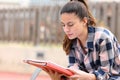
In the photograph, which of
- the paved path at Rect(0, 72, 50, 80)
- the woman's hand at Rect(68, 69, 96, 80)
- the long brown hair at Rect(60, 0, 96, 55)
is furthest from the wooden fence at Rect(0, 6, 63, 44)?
the woman's hand at Rect(68, 69, 96, 80)

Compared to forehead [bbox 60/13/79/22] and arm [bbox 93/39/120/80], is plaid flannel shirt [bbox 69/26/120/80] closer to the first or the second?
arm [bbox 93/39/120/80]

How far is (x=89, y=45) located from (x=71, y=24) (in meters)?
0.24

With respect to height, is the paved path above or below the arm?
below

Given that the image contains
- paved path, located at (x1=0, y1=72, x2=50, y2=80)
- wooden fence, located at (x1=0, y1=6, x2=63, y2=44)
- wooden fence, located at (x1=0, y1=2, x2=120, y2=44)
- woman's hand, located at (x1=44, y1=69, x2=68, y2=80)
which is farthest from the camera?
wooden fence, located at (x1=0, y1=6, x2=63, y2=44)

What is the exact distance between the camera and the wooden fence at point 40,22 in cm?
1256

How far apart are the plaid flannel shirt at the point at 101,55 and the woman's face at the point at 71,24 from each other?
15 centimetres

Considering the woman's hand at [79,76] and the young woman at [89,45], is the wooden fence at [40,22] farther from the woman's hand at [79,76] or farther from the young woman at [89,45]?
the woman's hand at [79,76]

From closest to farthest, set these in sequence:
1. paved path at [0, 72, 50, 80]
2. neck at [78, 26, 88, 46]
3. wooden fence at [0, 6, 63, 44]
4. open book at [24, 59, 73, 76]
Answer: open book at [24, 59, 73, 76] → neck at [78, 26, 88, 46] → paved path at [0, 72, 50, 80] → wooden fence at [0, 6, 63, 44]

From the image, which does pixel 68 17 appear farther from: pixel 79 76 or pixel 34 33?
Result: pixel 34 33

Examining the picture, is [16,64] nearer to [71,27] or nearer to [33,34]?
[33,34]

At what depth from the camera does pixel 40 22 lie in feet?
47.3

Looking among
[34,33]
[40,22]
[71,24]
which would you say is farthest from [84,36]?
[34,33]

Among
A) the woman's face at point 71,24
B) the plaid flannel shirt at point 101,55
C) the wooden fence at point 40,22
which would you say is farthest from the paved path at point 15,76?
the woman's face at point 71,24

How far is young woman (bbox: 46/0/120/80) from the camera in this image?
3.39 metres
